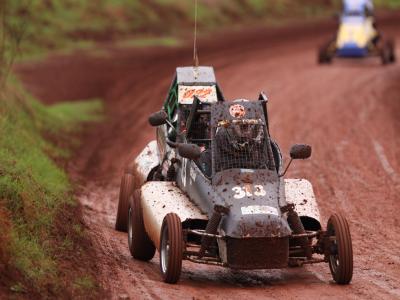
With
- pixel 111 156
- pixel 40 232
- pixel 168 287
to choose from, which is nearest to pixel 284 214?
pixel 168 287

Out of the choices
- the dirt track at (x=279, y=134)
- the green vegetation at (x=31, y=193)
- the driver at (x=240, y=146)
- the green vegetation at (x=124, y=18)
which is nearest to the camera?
the green vegetation at (x=31, y=193)

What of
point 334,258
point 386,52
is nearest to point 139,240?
point 334,258

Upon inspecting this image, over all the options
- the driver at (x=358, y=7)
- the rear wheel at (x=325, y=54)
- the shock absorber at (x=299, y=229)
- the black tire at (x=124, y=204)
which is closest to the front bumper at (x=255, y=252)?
the shock absorber at (x=299, y=229)

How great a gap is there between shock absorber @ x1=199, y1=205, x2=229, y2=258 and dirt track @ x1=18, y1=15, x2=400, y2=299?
424 millimetres

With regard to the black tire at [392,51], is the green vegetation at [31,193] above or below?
below

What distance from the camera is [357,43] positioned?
111 feet

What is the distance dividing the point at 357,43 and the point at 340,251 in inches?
870

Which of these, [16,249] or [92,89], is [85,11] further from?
[16,249]

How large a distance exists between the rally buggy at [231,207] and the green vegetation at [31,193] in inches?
44.3

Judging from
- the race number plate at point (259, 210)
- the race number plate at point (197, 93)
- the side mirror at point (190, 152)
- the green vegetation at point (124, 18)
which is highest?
the green vegetation at point (124, 18)

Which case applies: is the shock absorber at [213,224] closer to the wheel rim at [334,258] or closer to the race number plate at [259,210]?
the race number plate at [259,210]

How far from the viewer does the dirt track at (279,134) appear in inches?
500

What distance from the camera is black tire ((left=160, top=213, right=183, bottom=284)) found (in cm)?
1221

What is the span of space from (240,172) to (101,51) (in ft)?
75.1
